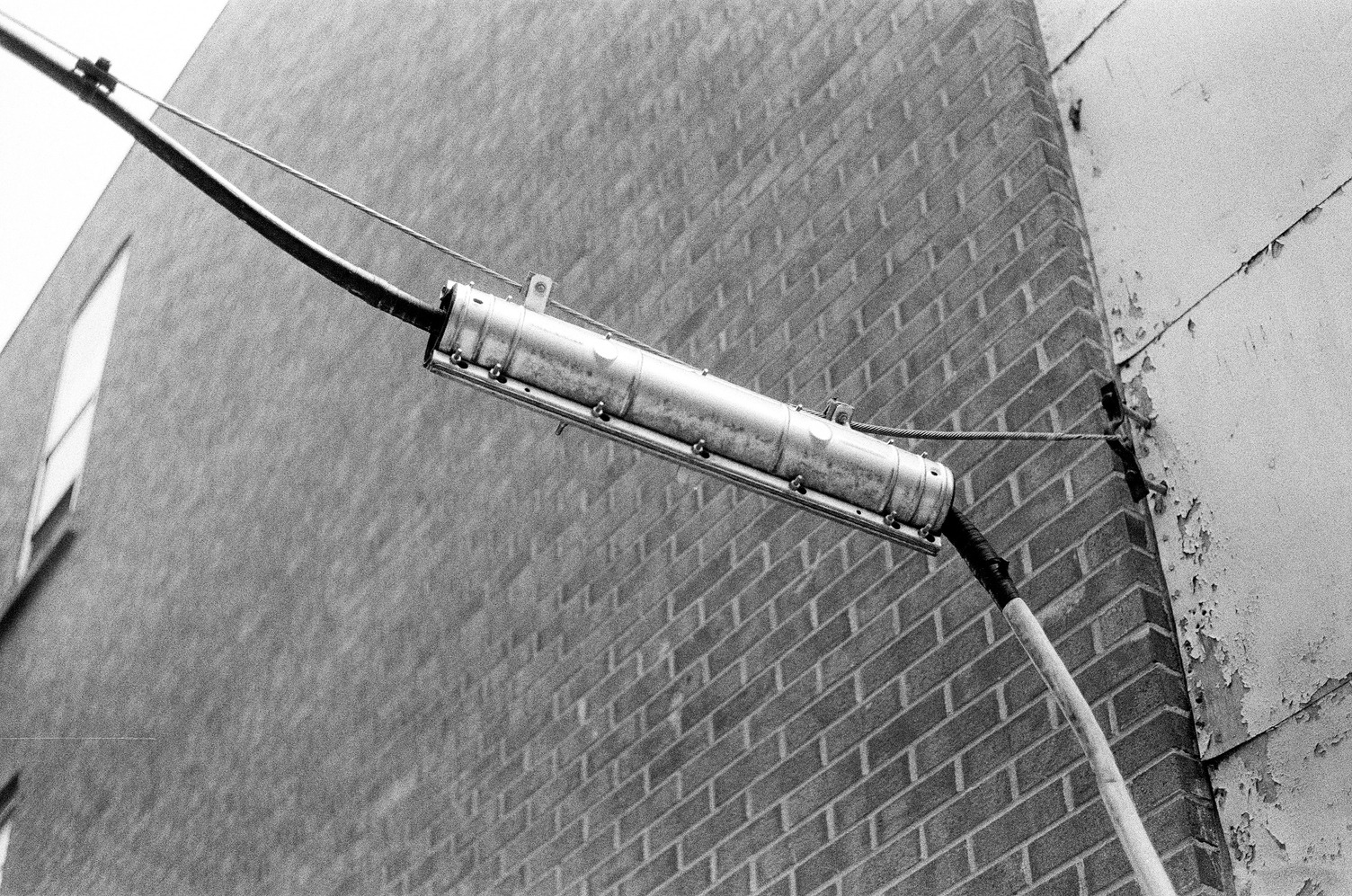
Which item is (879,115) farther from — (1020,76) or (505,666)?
(505,666)

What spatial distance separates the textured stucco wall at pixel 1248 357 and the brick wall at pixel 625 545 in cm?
11

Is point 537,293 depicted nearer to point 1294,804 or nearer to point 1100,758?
point 1100,758

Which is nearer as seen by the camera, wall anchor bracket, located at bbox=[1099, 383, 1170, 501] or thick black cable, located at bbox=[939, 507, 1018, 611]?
thick black cable, located at bbox=[939, 507, 1018, 611]

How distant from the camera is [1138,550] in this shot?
12.5ft

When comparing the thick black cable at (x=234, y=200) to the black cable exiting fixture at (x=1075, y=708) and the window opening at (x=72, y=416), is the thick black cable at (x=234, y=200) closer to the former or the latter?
the black cable exiting fixture at (x=1075, y=708)

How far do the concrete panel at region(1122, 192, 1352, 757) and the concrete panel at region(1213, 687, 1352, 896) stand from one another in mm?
53

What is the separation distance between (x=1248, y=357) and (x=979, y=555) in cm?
97

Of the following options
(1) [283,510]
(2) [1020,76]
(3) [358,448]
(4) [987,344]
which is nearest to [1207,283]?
(4) [987,344]

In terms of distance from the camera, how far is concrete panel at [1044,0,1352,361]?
12.9 feet

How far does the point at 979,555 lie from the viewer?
130 inches

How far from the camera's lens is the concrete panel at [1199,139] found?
3.94 m

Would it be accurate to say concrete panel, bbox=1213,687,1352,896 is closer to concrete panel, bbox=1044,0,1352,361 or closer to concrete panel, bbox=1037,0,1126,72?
concrete panel, bbox=1044,0,1352,361

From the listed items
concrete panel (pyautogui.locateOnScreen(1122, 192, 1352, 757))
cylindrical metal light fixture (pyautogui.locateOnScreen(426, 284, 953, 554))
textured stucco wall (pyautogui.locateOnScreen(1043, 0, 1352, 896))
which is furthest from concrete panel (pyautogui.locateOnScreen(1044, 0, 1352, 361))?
cylindrical metal light fixture (pyautogui.locateOnScreen(426, 284, 953, 554))

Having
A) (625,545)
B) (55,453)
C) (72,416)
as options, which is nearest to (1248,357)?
(625,545)
